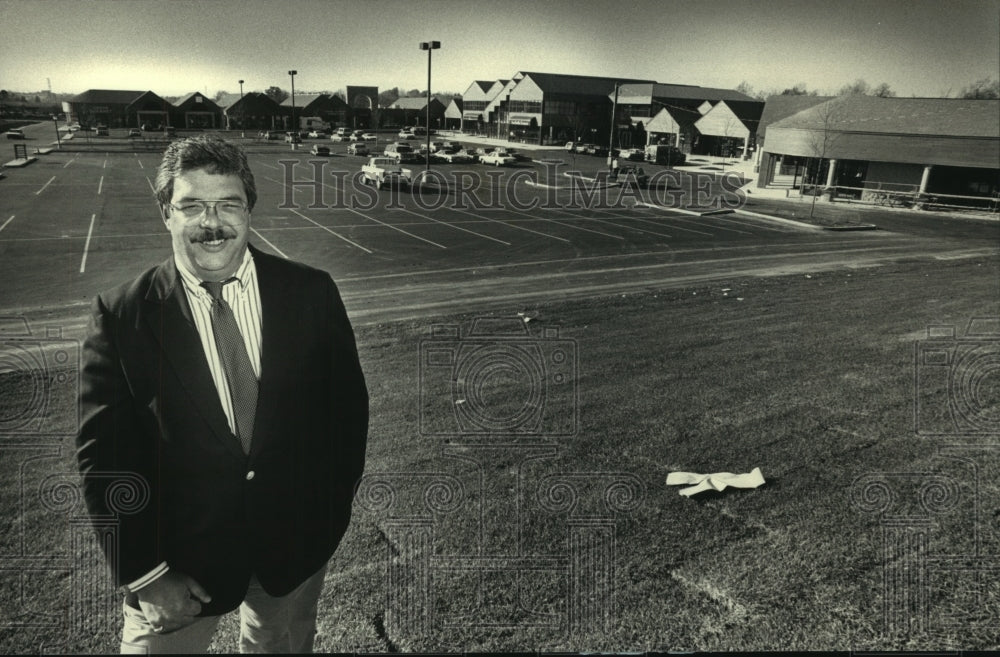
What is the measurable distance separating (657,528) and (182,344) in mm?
3245

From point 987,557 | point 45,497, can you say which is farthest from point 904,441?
point 45,497

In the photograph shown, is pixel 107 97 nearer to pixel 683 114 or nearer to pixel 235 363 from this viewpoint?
pixel 235 363

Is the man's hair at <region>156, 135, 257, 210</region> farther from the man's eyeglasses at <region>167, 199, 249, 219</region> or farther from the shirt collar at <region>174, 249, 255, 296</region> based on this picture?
the shirt collar at <region>174, 249, 255, 296</region>

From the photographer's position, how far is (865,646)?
325 centimetres

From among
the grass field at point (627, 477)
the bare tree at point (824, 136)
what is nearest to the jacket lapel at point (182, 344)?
the grass field at point (627, 477)

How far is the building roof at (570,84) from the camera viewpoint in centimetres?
7406

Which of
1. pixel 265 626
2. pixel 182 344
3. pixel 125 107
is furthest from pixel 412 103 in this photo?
pixel 265 626

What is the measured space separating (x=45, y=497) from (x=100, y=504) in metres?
3.18

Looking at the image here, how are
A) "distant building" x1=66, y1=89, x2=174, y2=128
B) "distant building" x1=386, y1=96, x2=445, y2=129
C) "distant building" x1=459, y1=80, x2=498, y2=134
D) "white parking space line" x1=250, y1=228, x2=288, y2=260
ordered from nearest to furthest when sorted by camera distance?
"white parking space line" x1=250, y1=228, x2=288, y2=260 → "distant building" x1=66, y1=89, x2=174, y2=128 → "distant building" x1=459, y1=80, x2=498, y2=134 → "distant building" x1=386, y1=96, x2=445, y2=129

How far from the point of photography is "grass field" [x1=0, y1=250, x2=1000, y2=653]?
335cm

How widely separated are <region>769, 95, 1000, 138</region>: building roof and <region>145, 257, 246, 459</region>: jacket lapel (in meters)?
43.4

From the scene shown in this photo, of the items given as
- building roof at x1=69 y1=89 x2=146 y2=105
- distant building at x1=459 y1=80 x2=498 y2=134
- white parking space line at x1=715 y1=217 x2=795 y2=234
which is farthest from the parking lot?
distant building at x1=459 y1=80 x2=498 y2=134

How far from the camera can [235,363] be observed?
249cm

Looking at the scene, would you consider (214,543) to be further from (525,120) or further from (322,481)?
(525,120)
